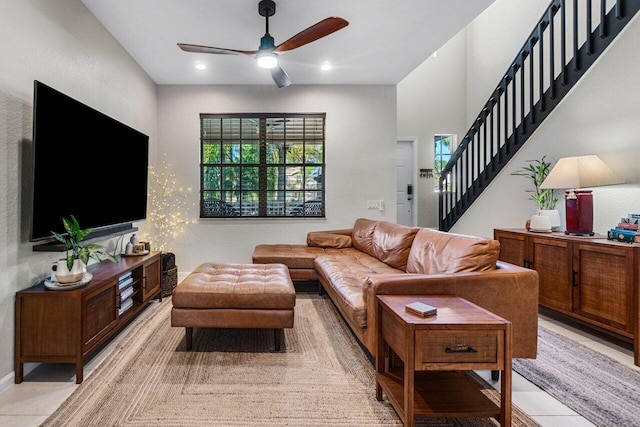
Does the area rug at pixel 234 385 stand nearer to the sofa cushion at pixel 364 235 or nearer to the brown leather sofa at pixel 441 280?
the brown leather sofa at pixel 441 280

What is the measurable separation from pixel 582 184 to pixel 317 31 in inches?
104

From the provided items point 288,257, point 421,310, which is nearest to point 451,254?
point 421,310

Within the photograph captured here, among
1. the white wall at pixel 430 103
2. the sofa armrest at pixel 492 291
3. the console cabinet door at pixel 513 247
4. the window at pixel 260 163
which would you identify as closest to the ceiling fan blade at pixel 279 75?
the window at pixel 260 163

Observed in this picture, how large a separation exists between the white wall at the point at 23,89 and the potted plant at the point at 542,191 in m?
4.20

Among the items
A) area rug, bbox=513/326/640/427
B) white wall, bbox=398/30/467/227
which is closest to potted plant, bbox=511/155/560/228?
area rug, bbox=513/326/640/427

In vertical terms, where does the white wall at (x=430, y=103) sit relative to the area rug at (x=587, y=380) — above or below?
above

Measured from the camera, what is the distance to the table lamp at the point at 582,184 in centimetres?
299

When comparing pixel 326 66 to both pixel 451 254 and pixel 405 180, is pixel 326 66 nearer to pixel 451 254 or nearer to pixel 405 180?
pixel 451 254

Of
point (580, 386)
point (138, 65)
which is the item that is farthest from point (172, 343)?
point (138, 65)

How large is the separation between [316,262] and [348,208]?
134cm

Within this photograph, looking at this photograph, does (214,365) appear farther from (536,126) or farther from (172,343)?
(536,126)

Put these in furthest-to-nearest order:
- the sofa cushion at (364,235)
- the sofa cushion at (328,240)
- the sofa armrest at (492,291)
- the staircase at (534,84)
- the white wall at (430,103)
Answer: the white wall at (430,103) → the sofa cushion at (328,240) → the sofa cushion at (364,235) → the staircase at (534,84) → the sofa armrest at (492,291)

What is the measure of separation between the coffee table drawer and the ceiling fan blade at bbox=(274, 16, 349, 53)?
2107mm

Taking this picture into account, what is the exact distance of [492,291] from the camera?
207 centimetres
